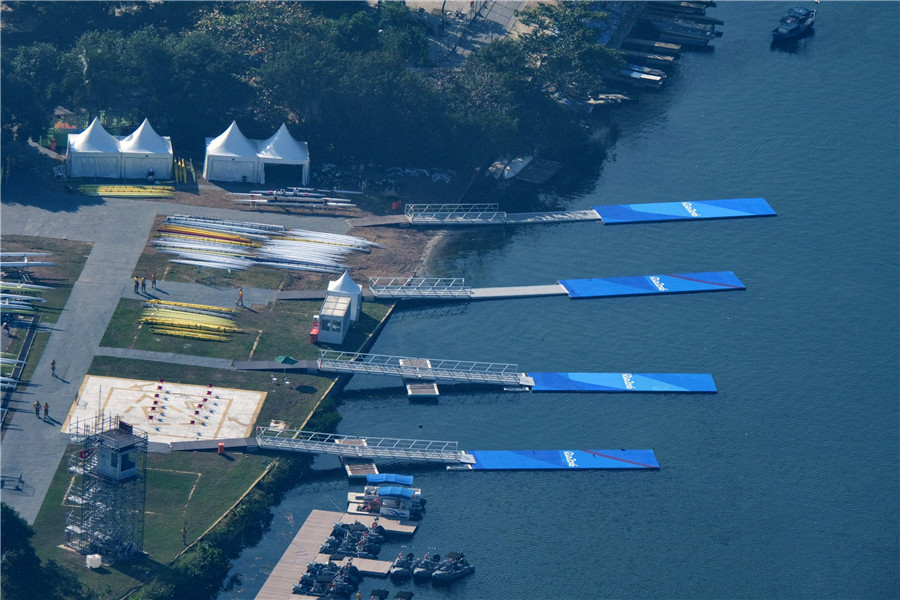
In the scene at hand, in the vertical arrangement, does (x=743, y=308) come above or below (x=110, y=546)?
above

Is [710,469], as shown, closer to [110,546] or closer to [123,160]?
[110,546]

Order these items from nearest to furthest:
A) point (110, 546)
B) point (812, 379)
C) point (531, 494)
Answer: point (110, 546) < point (531, 494) < point (812, 379)

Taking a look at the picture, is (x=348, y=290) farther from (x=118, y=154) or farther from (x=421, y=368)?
(x=118, y=154)

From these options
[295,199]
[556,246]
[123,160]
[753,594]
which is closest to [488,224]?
[556,246]

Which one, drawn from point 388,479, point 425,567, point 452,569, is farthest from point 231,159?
point 452,569

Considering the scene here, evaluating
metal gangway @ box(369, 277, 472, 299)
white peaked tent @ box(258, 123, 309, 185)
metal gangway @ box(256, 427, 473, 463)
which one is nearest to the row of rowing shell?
white peaked tent @ box(258, 123, 309, 185)

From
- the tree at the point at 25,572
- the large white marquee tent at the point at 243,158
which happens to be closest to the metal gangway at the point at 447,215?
the large white marquee tent at the point at 243,158

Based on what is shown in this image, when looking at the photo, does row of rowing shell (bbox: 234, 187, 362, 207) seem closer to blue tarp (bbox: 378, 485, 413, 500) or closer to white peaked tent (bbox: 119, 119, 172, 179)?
white peaked tent (bbox: 119, 119, 172, 179)
